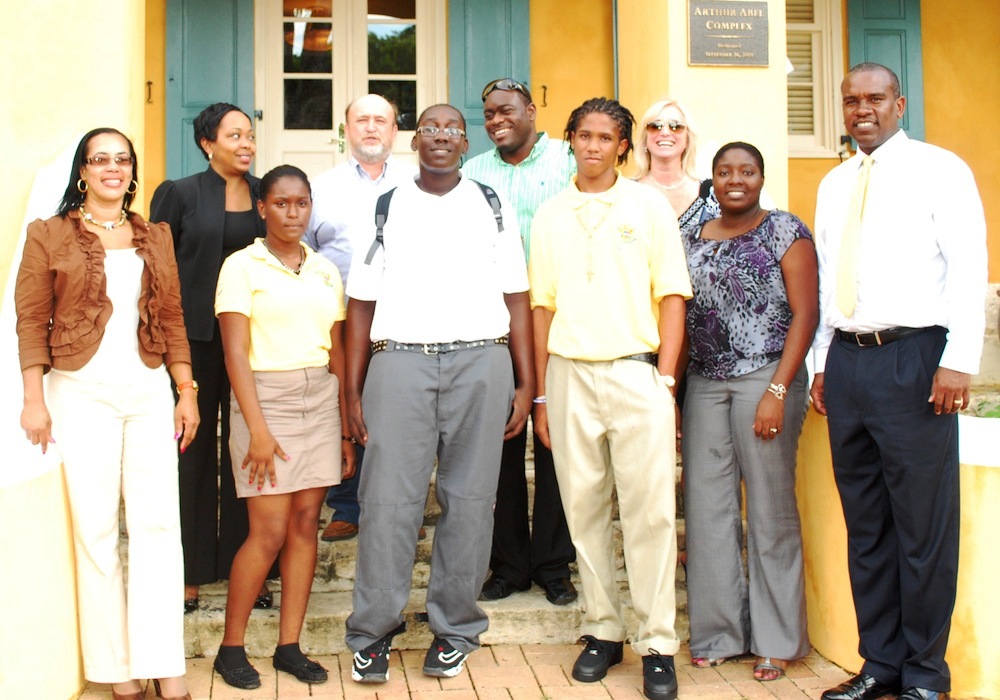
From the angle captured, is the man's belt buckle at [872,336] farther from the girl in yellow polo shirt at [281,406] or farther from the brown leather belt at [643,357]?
the girl in yellow polo shirt at [281,406]

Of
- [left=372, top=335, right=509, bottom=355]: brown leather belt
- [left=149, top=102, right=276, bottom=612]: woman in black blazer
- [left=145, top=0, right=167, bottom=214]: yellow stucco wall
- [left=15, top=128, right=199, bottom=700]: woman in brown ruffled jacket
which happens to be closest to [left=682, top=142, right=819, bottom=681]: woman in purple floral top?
[left=372, top=335, right=509, bottom=355]: brown leather belt

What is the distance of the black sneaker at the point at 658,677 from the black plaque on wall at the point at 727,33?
12.0 ft

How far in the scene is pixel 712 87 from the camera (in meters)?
6.28

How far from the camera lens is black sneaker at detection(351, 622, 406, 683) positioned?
3.98 metres

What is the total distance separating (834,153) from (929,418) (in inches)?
210

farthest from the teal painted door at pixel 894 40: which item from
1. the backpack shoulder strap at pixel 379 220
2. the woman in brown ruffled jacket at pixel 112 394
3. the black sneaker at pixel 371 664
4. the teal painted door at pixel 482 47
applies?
the woman in brown ruffled jacket at pixel 112 394

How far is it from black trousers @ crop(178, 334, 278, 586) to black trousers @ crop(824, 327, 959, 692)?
2419mm

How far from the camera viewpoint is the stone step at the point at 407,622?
14.2ft

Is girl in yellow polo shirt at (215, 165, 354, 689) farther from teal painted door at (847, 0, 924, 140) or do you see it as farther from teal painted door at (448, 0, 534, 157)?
teal painted door at (847, 0, 924, 140)

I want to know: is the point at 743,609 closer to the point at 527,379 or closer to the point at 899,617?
the point at 899,617

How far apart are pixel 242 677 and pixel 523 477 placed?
1.44m

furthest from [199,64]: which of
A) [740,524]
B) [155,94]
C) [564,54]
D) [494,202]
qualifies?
[740,524]

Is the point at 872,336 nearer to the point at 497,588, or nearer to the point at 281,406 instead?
the point at 497,588

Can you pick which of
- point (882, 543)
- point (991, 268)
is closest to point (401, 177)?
point (882, 543)
